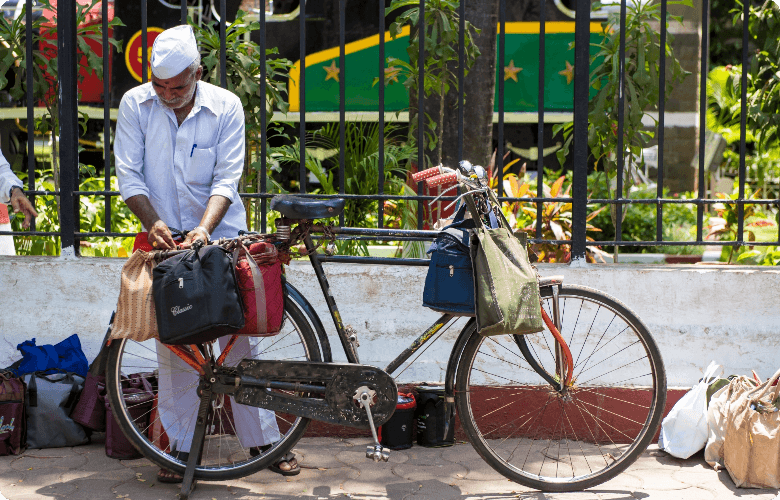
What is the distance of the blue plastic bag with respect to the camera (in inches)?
173

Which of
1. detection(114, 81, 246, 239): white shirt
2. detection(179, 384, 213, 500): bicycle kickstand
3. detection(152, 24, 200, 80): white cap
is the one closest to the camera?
detection(152, 24, 200, 80): white cap

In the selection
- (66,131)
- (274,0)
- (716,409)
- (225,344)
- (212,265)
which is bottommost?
(716,409)

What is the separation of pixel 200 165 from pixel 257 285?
716mm

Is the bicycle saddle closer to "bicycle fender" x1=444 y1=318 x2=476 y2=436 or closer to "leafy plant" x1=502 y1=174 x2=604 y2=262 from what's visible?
"bicycle fender" x1=444 y1=318 x2=476 y2=436

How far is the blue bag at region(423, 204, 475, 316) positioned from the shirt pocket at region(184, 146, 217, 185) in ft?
3.81

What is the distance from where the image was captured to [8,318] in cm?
458

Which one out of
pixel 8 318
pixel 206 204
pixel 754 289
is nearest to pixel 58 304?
pixel 8 318

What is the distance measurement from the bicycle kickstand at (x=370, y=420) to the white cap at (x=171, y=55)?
1.68m

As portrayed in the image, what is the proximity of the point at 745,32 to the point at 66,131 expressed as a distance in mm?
3951

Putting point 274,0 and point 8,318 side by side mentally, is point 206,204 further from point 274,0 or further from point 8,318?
point 274,0

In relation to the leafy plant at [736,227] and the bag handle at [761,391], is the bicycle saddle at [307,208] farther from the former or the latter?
the leafy plant at [736,227]

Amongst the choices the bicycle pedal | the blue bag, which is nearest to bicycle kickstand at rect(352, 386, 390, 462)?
the bicycle pedal

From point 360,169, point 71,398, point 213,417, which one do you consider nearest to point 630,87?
point 360,169

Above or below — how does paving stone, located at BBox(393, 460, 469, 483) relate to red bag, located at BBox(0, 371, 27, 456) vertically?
below
